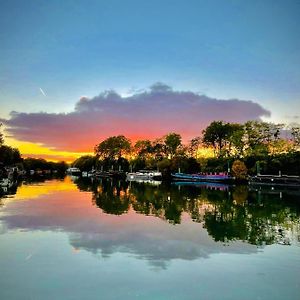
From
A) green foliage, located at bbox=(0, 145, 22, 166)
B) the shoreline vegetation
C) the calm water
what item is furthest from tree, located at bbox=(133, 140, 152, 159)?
the calm water

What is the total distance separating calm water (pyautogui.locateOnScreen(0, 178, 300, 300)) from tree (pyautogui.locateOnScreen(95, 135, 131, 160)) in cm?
10845

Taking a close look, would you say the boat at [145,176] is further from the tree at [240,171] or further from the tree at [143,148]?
the tree at [240,171]

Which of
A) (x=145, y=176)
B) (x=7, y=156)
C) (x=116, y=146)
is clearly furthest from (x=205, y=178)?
(x=116, y=146)

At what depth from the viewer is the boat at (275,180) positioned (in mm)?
58281

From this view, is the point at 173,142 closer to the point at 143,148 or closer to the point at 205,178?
the point at 143,148

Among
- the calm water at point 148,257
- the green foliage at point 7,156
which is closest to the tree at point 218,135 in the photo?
the green foliage at point 7,156

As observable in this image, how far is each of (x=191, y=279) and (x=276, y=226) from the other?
10.8m

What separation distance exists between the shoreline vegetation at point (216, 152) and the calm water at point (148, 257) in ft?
157

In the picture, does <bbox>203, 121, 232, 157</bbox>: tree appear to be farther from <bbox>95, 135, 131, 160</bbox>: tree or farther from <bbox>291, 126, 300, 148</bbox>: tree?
<bbox>95, 135, 131, 160</bbox>: tree

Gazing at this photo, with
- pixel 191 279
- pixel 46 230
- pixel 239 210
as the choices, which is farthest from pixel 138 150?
pixel 191 279

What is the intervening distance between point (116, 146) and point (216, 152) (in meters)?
49.2

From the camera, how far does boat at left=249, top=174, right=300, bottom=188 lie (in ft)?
191

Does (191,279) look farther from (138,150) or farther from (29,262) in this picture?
(138,150)

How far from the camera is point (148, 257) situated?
1303cm
